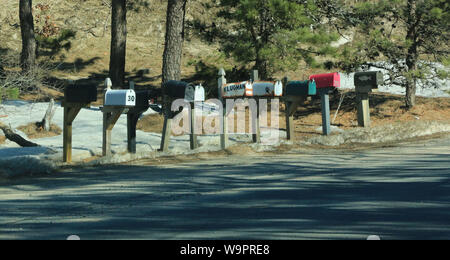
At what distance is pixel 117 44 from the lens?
1008 inches

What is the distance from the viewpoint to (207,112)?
2178cm

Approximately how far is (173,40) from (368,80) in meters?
6.82

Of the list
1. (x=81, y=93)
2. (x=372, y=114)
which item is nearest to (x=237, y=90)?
(x=81, y=93)

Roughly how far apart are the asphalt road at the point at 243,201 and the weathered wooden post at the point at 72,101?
74.9 inches

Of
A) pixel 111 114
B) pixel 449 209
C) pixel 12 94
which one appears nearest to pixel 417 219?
pixel 449 209

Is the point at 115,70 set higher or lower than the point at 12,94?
higher

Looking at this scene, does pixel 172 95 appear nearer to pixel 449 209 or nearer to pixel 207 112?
pixel 207 112

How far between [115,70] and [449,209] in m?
19.5

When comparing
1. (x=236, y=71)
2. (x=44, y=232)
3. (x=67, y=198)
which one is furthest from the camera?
(x=236, y=71)

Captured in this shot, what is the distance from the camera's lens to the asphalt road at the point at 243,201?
6535 millimetres

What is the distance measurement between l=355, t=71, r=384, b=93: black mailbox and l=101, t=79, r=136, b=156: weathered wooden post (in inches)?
259

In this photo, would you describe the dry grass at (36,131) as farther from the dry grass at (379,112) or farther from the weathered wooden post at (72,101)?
the dry grass at (379,112)
